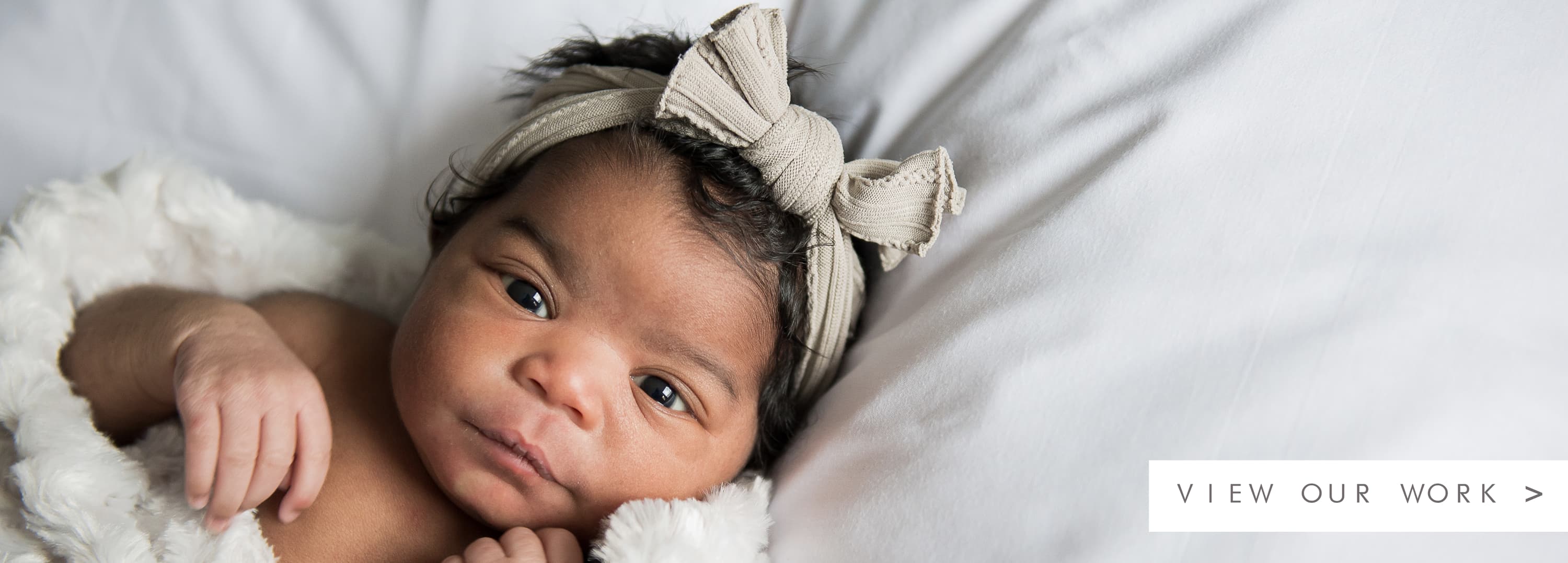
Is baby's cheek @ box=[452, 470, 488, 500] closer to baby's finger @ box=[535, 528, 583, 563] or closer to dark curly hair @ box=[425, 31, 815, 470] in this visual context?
baby's finger @ box=[535, 528, 583, 563]

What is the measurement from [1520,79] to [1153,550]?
2.33 feet

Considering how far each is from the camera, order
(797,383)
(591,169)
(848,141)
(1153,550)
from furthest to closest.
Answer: (848,141)
(797,383)
(591,169)
(1153,550)

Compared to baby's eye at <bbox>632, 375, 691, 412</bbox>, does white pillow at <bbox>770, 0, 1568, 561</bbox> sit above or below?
above

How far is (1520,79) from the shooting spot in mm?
1062

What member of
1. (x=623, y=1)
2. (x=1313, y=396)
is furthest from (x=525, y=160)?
(x=1313, y=396)

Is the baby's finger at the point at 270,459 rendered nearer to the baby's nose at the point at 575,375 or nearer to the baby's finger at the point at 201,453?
the baby's finger at the point at 201,453

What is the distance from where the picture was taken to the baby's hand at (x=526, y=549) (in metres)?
1.07

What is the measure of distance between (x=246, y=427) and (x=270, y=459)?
0.15 ft

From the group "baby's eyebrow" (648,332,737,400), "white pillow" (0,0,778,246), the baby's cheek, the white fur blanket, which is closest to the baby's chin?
the baby's cheek

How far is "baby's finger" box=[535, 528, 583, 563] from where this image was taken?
3.59 ft

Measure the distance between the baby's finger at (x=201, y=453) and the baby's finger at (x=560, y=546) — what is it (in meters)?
0.37

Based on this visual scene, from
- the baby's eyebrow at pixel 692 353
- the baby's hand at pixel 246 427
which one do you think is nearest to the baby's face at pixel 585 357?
the baby's eyebrow at pixel 692 353

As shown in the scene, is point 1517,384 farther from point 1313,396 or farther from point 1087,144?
point 1087,144
